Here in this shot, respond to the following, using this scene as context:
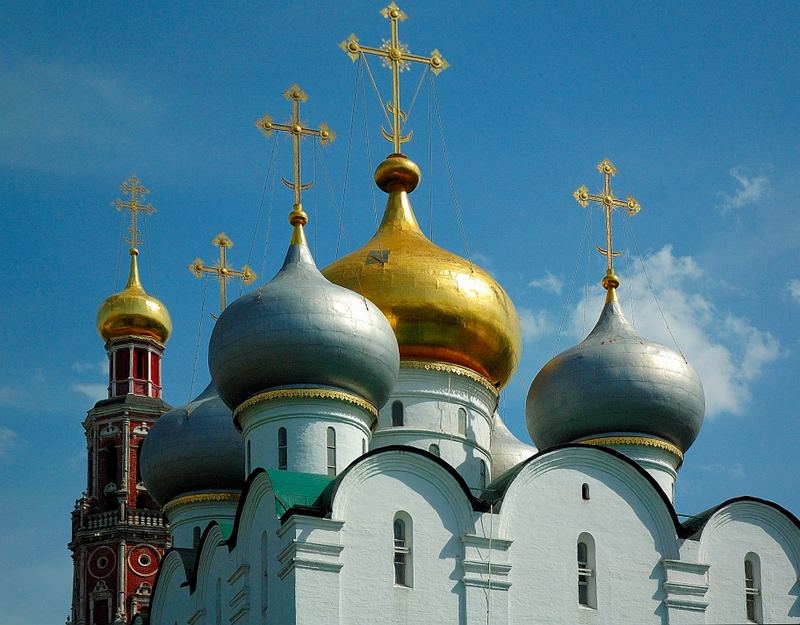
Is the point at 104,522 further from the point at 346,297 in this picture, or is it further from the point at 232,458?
the point at 346,297

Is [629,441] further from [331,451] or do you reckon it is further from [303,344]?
[303,344]

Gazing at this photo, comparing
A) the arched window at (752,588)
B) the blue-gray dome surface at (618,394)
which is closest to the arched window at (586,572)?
the arched window at (752,588)

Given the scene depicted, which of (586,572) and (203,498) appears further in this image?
(203,498)

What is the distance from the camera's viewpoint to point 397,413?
27969 millimetres

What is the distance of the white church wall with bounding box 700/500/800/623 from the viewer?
25062mm

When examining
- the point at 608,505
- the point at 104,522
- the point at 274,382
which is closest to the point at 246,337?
the point at 274,382

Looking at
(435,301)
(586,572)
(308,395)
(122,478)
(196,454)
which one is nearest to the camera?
(586,572)

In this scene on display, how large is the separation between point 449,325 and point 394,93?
14.4 ft

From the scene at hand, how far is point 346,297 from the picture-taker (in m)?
25.8

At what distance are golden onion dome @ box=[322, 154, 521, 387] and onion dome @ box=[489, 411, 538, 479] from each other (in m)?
2.53

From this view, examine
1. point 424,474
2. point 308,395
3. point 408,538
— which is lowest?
point 408,538

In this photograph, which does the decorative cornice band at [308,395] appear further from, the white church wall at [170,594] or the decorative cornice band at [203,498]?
the decorative cornice band at [203,498]

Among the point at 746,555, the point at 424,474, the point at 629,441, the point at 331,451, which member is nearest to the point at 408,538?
the point at 424,474

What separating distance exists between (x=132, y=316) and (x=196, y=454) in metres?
12.4
